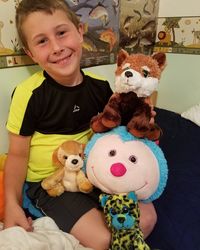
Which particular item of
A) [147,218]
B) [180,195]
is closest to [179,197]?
[180,195]

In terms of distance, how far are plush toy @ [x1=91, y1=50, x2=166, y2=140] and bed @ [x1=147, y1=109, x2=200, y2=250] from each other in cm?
25

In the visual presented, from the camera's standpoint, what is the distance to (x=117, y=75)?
77cm

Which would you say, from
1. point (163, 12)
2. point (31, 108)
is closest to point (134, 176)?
point (31, 108)

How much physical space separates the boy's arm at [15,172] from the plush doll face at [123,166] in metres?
0.21

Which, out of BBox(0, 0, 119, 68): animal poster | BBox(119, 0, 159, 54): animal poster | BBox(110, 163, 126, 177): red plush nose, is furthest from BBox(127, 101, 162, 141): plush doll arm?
BBox(119, 0, 159, 54): animal poster

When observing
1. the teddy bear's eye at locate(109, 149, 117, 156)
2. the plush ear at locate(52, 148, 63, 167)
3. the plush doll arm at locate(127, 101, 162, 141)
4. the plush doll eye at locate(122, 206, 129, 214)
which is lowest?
the plush doll eye at locate(122, 206, 129, 214)

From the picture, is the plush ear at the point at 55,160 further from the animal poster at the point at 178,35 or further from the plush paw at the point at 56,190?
the animal poster at the point at 178,35

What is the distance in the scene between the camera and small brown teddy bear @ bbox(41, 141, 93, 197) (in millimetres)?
803

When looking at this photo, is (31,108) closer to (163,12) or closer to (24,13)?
(24,13)

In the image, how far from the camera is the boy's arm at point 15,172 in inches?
31.6

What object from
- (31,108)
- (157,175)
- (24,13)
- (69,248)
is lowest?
(69,248)

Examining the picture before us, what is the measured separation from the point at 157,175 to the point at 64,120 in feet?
1.07

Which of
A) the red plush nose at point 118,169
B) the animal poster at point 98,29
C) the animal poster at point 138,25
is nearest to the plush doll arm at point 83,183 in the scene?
the red plush nose at point 118,169

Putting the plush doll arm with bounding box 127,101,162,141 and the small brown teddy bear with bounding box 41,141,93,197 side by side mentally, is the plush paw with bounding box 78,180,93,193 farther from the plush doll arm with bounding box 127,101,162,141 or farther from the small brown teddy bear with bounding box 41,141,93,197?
the plush doll arm with bounding box 127,101,162,141
